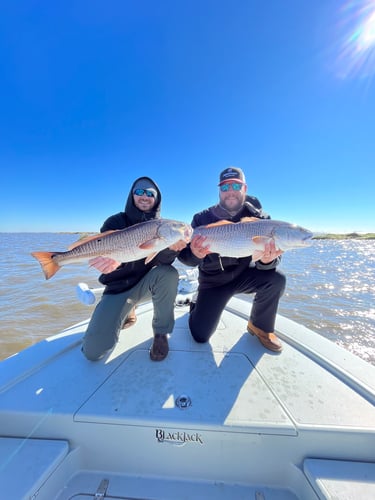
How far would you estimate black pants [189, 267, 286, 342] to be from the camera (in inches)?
125

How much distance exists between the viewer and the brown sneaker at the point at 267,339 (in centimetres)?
285

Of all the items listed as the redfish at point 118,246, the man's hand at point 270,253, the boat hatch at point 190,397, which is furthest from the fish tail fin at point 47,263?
the man's hand at point 270,253

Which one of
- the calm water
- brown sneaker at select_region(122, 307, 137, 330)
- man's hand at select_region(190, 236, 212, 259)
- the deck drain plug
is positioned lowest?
the calm water

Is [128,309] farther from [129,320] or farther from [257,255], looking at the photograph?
[257,255]

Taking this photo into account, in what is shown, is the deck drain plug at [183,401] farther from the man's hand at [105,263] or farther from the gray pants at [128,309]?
the man's hand at [105,263]

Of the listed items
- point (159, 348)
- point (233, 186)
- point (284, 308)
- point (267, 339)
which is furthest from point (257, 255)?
point (284, 308)

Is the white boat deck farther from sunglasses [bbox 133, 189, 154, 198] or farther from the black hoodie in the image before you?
sunglasses [bbox 133, 189, 154, 198]

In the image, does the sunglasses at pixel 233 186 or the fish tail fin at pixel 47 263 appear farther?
the sunglasses at pixel 233 186

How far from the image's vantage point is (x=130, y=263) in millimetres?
3562

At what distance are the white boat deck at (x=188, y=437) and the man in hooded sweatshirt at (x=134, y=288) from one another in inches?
22.5

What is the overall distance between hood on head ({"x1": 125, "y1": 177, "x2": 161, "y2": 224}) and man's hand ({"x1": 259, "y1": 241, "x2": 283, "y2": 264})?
1.92 metres

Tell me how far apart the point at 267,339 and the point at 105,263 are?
249 cm

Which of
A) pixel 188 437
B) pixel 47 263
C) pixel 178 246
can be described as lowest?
pixel 188 437

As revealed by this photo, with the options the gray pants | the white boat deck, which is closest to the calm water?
the gray pants
